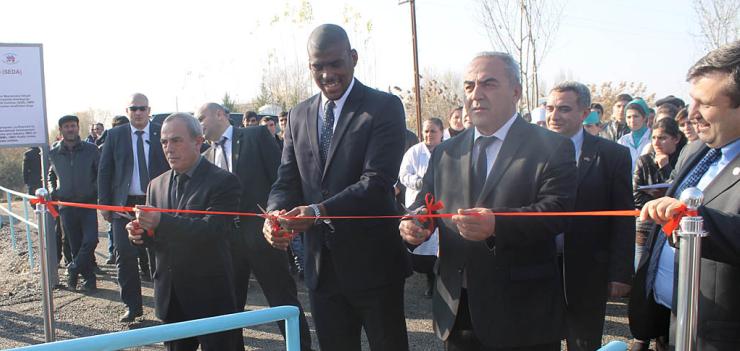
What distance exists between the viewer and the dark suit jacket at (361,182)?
325 centimetres

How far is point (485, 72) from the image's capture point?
2877 mm

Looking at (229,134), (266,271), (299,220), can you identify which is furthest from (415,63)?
(299,220)

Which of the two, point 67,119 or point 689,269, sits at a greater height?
point 67,119

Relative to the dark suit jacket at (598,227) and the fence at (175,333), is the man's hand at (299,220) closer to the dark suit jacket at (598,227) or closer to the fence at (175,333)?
the fence at (175,333)

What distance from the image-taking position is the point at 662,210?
2.08m

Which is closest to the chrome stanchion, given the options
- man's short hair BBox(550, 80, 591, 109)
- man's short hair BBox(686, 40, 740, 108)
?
man's short hair BBox(686, 40, 740, 108)

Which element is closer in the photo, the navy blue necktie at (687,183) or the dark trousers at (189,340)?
the navy blue necktie at (687,183)

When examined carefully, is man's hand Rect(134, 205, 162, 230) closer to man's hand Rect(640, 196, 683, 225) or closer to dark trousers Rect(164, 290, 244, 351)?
dark trousers Rect(164, 290, 244, 351)

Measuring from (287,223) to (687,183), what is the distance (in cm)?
190

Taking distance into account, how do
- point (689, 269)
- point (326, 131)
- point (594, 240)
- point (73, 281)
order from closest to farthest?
1. point (689, 269)
2. point (326, 131)
3. point (594, 240)
4. point (73, 281)

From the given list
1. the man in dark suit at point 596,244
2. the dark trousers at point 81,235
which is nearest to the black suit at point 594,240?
the man in dark suit at point 596,244

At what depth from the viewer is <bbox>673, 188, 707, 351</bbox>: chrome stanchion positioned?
1.99 m

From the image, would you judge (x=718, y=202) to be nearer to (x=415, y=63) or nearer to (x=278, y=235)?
(x=278, y=235)

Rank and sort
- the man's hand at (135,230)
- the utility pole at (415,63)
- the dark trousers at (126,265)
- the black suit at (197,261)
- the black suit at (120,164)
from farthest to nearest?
the utility pole at (415,63) < the black suit at (120,164) < the dark trousers at (126,265) < the black suit at (197,261) < the man's hand at (135,230)
